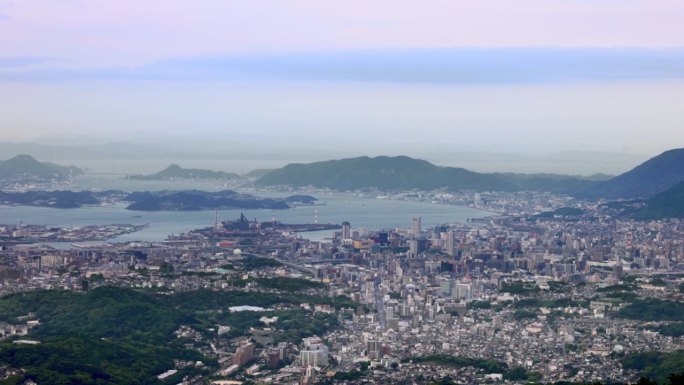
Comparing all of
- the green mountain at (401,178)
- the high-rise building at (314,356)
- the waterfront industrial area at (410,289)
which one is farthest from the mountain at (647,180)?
the high-rise building at (314,356)

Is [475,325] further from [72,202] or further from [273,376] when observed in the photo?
[72,202]

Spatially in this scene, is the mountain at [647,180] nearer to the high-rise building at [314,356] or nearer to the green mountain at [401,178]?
the green mountain at [401,178]

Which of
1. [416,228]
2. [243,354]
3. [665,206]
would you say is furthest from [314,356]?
[665,206]

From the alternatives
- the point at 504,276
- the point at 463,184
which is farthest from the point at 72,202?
the point at 504,276

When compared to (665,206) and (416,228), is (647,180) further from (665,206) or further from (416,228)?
(416,228)

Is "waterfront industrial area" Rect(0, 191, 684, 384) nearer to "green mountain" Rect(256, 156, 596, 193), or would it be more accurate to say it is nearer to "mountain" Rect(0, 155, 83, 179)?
"green mountain" Rect(256, 156, 596, 193)

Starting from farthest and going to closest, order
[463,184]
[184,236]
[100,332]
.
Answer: [463,184] → [184,236] → [100,332]
